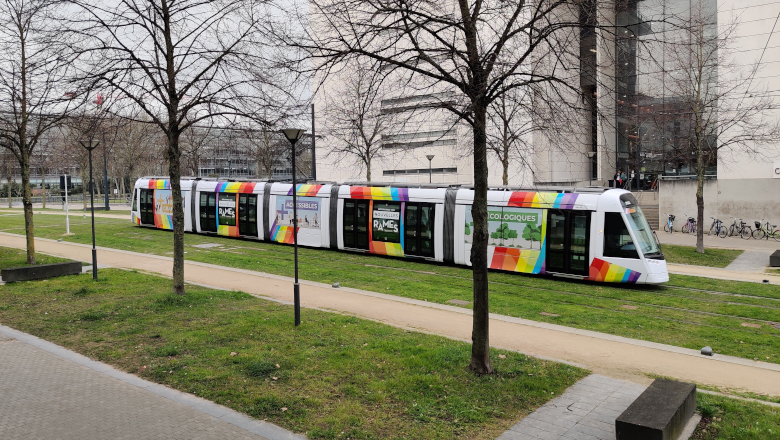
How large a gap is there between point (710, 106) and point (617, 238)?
11.2m

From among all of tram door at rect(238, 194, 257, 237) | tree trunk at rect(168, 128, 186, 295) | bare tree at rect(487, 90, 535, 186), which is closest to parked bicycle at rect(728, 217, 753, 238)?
bare tree at rect(487, 90, 535, 186)

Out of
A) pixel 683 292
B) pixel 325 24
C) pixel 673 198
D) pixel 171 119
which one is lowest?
pixel 683 292

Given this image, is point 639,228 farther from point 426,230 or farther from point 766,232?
point 766,232

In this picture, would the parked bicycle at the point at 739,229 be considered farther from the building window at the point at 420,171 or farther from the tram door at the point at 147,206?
the tram door at the point at 147,206

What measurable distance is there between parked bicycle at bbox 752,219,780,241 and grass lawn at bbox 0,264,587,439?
87.1 ft

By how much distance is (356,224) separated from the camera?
22188mm

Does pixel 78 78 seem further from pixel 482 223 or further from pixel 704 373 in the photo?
pixel 704 373

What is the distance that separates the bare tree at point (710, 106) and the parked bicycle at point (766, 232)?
357 centimetres

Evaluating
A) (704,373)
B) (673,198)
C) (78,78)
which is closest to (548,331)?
(704,373)

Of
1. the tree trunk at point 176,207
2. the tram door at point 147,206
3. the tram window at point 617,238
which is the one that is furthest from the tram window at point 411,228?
the tram door at point 147,206

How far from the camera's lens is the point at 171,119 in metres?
12.2

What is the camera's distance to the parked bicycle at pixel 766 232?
29484mm

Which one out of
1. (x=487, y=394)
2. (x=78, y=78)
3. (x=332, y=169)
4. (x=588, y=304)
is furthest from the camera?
(x=332, y=169)

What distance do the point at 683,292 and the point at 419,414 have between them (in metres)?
12.0
